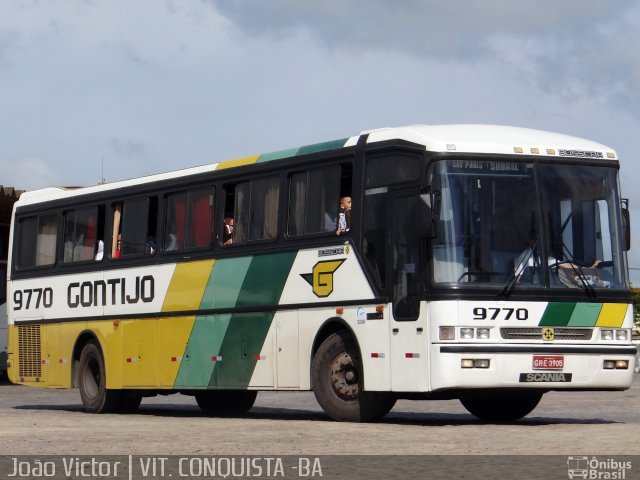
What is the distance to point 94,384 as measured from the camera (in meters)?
23.1

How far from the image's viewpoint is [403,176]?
674 inches

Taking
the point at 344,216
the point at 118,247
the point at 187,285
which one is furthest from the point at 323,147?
the point at 118,247

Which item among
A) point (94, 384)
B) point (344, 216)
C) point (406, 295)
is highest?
point (344, 216)

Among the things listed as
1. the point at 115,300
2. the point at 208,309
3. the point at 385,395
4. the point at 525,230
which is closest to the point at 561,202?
the point at 525,230

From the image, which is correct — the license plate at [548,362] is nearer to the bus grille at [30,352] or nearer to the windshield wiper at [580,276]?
the windshield wiper at [580,276]

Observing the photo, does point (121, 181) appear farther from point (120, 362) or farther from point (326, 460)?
point (326, 460)

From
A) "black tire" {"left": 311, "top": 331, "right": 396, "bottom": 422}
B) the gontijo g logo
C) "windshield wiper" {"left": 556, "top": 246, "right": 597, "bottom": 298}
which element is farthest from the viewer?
the gontijo g logo

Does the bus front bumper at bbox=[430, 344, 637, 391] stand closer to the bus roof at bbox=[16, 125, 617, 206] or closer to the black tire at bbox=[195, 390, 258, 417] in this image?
the bus roof at bbox=[16, 125, 617, 206]

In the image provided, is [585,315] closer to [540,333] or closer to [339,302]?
[540,333]

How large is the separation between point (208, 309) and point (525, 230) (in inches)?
205

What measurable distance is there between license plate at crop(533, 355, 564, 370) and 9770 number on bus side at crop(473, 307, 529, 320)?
46 centimetres

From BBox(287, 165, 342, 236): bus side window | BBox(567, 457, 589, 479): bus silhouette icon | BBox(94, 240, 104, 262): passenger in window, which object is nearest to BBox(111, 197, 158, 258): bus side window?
BBox(94, 240, 104, 262): passenger in window

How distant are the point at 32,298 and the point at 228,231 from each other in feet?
18.5

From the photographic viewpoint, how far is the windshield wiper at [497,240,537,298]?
16516 millimetres
